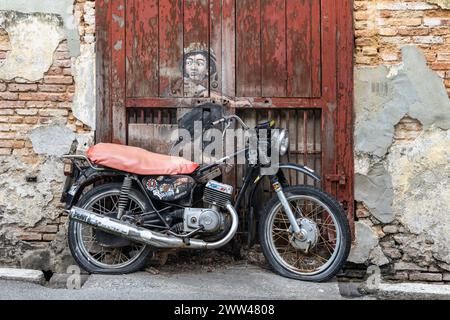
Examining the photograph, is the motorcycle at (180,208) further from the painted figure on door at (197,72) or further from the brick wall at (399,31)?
the brick wall at (399,31)

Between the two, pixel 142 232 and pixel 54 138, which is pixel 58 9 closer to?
pixel 54 138

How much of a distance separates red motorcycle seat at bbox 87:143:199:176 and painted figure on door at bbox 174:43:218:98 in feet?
2.45

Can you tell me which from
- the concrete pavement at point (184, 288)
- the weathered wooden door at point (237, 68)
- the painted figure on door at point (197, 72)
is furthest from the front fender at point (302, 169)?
the painted figure on door at point (197, 72)

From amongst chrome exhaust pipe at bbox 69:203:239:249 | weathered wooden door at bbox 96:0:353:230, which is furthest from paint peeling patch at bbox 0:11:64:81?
chrome exhaust pipe at bbox 69:203:239:249

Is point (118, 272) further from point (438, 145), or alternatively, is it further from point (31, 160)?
point (438, 145)

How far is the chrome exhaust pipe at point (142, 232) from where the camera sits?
5035 millimetres

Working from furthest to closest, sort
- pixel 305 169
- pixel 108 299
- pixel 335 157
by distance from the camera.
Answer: pixel 335 157
pixel 305 169
pixel 108 299

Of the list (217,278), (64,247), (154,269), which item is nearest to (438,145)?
(217,278)

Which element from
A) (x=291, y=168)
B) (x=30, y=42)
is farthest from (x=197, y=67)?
(x=30, y=42)

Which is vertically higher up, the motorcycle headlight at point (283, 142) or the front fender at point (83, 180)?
the motorcycle headlight at point (283, 142)

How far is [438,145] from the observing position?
Answer: 17.8 ft

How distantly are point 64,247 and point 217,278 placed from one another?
4.71ft

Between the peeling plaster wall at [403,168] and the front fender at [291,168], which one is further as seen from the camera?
the peeling plaster wall at [403,168]

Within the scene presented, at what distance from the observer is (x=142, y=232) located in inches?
199
